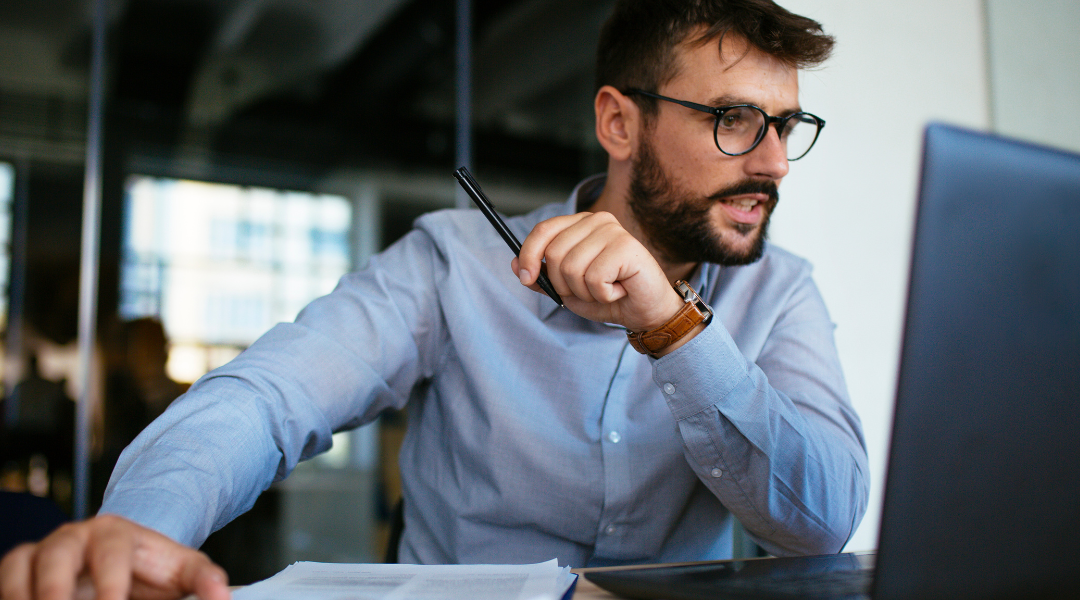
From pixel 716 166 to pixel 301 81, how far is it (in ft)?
20.0

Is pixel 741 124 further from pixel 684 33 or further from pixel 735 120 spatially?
pixel 684 33

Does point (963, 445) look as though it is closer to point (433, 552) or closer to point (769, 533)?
point (769, 533)

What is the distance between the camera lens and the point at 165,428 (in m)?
0.82

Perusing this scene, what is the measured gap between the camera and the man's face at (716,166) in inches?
52.2

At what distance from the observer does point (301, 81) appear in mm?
6664

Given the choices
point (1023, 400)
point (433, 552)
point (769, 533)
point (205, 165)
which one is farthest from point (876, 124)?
point (205, 165)

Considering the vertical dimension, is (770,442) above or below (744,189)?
below

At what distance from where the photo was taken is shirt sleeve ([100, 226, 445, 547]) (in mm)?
740

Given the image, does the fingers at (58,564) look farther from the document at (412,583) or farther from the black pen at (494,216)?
the black pen at (494,216)

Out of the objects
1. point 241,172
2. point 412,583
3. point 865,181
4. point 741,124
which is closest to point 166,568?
point 412,583

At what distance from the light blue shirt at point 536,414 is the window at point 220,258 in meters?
4.83

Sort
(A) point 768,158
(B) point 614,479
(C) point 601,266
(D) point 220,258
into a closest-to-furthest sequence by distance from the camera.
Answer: (C) point 601,266
(B) point 614,479
(A) point 768,158
(D) point 220,258

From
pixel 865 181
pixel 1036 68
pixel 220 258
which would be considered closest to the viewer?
pixel 865 181

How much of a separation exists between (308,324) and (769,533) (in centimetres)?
73
